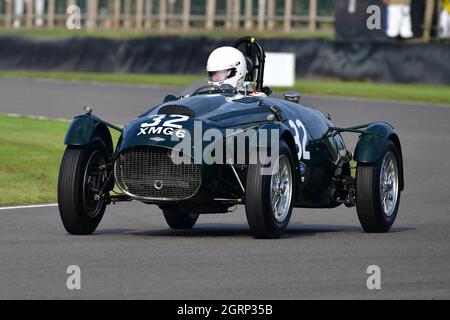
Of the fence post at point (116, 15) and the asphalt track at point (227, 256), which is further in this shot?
the fence post at point (116, 15)

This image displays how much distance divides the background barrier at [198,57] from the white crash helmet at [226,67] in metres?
20.8

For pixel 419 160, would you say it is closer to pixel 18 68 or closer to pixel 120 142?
pixel 120 142

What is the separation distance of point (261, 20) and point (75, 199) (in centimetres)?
3489

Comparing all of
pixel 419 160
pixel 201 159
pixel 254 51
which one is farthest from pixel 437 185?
pixel 201 159

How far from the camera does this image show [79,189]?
10.5m

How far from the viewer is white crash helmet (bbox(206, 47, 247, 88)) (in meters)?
11.8

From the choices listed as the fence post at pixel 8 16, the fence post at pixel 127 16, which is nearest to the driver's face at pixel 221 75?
the fence post at pixel 127 16

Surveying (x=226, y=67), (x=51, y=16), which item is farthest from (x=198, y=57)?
(x=226, y=67)

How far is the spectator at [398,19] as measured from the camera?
35.8 metres

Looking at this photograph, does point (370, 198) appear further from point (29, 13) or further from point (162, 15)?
point (29, 13)

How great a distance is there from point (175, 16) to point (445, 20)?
13242 mm

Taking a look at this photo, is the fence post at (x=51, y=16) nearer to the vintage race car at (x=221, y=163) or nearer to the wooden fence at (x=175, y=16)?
the wooden fence at (x=175, y=16)

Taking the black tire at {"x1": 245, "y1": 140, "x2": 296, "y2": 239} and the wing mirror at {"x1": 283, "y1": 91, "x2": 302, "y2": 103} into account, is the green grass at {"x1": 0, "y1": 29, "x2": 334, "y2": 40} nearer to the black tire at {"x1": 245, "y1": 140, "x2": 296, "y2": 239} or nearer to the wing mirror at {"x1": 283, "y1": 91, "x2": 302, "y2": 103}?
the wing mirror at {"x1": 283, "y1": 91, "x2": 302, "y2": 103}

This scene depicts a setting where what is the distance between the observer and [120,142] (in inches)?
411
